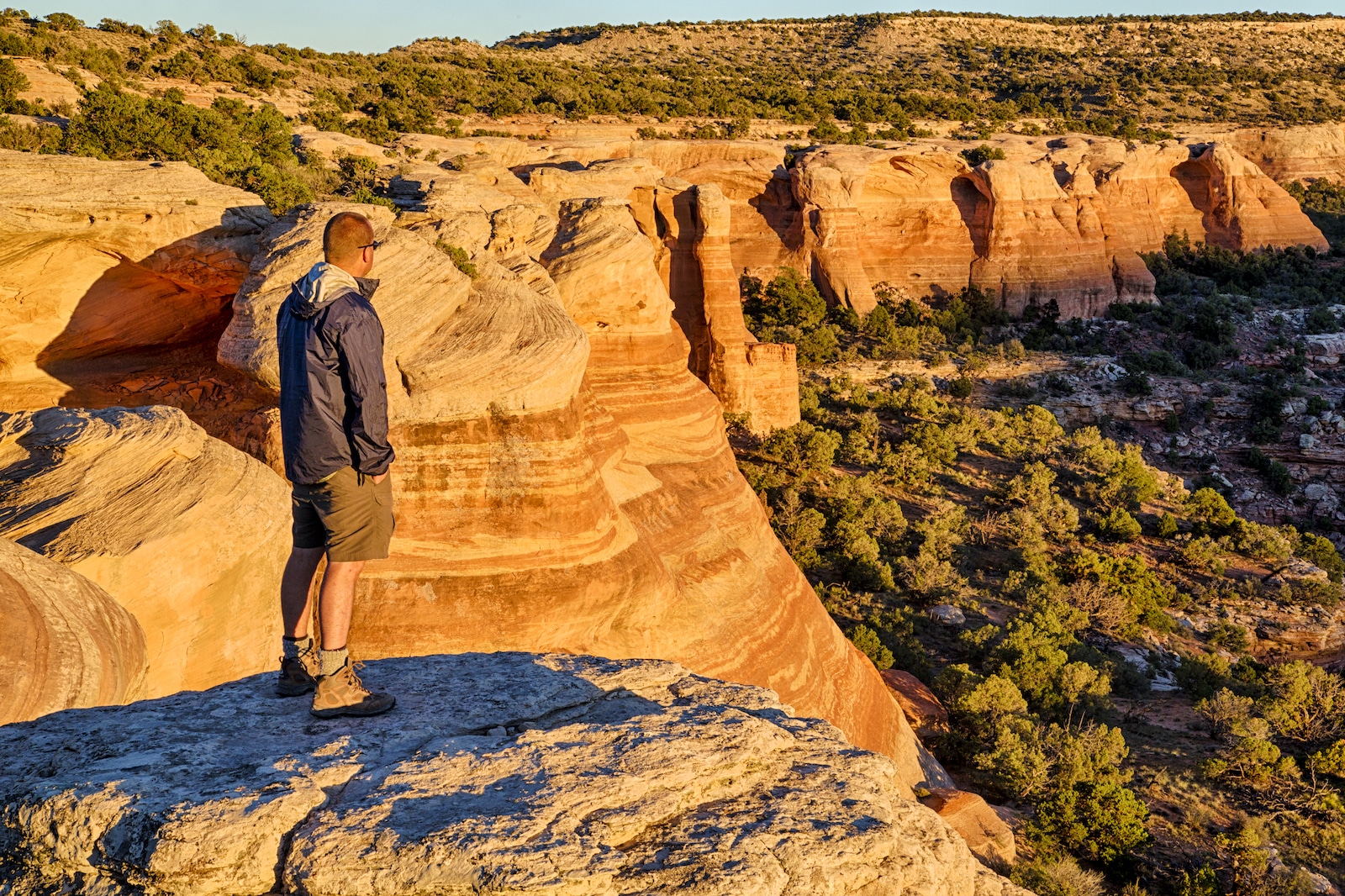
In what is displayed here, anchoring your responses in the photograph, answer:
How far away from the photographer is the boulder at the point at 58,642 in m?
4.73

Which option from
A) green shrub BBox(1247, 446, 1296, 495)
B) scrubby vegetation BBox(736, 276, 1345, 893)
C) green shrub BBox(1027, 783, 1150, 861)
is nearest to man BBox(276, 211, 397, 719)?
scrubby vegetation BBox(736, 276, 1345, 893)

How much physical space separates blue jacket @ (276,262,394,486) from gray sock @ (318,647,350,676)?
0.89 meters

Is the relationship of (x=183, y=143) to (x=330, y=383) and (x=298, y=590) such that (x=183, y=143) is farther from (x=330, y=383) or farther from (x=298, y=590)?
(x=298, y=590)

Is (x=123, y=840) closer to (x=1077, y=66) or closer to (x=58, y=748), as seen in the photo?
(x=58, y=748)

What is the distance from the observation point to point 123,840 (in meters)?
3.34

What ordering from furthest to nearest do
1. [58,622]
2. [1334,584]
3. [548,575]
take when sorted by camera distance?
[1334,584]
[548,575]
[58,622]

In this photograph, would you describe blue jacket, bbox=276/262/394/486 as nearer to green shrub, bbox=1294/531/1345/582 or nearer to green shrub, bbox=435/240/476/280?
green shrub, bbox=435/240/476/280

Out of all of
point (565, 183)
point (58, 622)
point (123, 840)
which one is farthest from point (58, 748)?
point (565, 183)

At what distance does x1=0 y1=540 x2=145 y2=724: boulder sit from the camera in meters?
4.73

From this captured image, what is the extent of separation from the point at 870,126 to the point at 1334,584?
113 feet

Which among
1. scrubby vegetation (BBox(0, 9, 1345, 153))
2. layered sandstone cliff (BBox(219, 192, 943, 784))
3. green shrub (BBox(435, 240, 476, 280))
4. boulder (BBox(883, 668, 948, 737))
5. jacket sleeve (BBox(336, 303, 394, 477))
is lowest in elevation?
boulder (BBox(883, 668, 948, 737))

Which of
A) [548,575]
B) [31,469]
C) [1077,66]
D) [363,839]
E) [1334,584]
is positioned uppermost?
[1077,66]

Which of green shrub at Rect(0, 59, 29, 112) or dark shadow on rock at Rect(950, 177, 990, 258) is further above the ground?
green shrub at Rect(0, 59, 29, 112)

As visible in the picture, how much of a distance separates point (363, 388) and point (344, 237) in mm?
895
